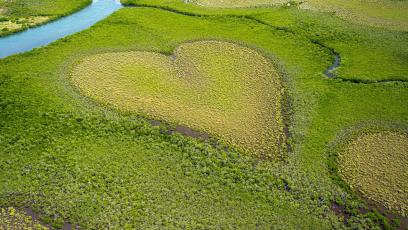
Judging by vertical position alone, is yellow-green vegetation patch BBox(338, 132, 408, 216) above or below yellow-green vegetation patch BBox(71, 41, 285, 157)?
below

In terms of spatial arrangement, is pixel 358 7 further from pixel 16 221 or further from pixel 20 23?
pixel 16 221

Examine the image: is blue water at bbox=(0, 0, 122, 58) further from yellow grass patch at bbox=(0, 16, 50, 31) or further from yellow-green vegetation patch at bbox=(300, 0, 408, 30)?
yellow-green vegetation patch at bbox=(300, 0, 408, 30)

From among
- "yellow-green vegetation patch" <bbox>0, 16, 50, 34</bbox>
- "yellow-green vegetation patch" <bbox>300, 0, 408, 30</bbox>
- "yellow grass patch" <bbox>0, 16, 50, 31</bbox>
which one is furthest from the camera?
"yellow-green vegetation patch" <bbox>300, 0, 408, 30</bbox>

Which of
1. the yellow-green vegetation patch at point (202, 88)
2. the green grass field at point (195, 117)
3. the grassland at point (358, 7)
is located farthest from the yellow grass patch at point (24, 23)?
the grassland at point (358, 7)

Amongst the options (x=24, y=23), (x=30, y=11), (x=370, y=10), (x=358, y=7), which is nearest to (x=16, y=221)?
(x=24, y=23)

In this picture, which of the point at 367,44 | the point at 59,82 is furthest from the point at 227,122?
the point at 367,44

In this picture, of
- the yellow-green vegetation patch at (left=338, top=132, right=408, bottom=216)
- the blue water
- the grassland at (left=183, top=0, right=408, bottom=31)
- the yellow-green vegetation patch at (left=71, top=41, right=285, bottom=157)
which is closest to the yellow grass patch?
the blue water

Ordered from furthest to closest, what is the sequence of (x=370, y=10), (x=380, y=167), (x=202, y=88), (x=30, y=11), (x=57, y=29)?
(x=370, y=10) → (x=30, y=11) → (x=57, y=29) → (x=202, y=88) → (x=380, y=167)
